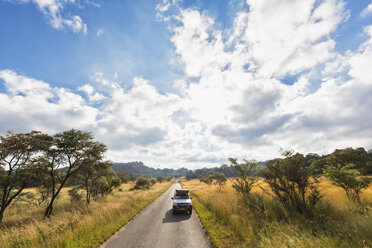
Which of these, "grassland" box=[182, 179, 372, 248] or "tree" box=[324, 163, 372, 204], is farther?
"tree" box=[324, 163, 372, 204]

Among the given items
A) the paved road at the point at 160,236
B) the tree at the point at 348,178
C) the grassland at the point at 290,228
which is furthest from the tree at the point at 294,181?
the paved road at the point at 160,236

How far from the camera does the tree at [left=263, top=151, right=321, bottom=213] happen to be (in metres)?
8.20

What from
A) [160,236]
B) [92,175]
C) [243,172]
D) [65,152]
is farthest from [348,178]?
[92,175]

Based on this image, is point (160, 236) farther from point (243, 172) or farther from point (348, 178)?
point (348, 178)

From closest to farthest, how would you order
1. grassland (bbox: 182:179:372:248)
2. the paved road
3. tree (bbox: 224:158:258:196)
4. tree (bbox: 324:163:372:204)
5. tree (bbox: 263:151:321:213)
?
grassland (bbox: 182:179:372:248) < the paved road < tree (bbox: 263:151:321:213) < tree (bbox: 324:163:372:204) < tree (bbox: 224:158:258:196)

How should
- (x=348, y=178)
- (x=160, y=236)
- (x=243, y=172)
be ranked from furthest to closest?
(x=243, y=172) < (x=348, y=178) < (x=160, y=236)

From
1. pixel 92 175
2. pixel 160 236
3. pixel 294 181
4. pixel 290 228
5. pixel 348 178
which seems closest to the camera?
pixel 290 228

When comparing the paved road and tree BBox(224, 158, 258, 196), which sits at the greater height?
tree BBox(224, 158, 258, 196)

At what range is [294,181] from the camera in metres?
8.41

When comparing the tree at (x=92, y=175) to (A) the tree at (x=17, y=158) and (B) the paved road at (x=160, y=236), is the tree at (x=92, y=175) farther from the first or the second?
(B) the paved road at (x=160, y=236)

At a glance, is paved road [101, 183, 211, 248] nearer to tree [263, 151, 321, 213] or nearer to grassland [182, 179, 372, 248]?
grassland [182, 179, 372, 248]

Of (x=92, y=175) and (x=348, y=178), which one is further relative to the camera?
(x=92, y=175)

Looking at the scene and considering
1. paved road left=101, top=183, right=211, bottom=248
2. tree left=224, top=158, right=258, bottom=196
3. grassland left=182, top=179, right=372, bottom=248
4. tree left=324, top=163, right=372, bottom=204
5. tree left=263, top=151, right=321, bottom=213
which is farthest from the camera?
tree left=224, top=158, right=258, bottom=196

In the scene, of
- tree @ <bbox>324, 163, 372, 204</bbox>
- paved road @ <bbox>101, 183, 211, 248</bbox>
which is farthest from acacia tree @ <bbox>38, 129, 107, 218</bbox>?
tree @ <bbox>324, 163, 372, 204</bbox>
